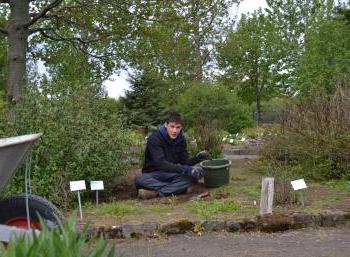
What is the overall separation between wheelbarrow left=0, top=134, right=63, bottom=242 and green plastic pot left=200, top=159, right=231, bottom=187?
357 centimetres

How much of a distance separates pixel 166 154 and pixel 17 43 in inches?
191

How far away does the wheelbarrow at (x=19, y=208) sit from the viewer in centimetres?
429

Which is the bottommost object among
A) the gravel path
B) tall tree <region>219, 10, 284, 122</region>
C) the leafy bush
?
the gravel path

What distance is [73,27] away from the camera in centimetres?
1288

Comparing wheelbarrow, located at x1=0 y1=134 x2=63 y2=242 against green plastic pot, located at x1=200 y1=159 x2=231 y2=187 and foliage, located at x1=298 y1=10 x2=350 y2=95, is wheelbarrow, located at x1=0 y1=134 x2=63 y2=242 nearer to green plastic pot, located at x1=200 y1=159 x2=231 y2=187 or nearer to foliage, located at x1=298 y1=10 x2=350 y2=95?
green plastic pot, located at x1=200 y1=159 x2=231 y2=187

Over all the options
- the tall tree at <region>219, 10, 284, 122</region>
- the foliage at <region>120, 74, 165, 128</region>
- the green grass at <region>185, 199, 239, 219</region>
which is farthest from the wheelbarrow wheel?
the tall tree at <region>219, 10, 284, 122</region>

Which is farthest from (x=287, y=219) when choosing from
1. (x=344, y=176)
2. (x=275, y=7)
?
(x=275, y=7)

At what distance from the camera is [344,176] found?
8570 millimetres

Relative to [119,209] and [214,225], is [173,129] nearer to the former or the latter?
[119,209]

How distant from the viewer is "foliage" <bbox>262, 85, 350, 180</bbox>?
28.3 ft

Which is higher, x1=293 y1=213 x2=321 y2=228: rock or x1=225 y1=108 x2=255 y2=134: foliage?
x1=225 y1=108 x2=255 y2=134: foliage

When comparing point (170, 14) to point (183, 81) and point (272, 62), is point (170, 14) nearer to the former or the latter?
point (183, 81)

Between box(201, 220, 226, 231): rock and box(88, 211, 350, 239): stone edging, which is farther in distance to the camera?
box(201, 220, 226, 231): rock

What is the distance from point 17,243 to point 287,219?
13.0ft
